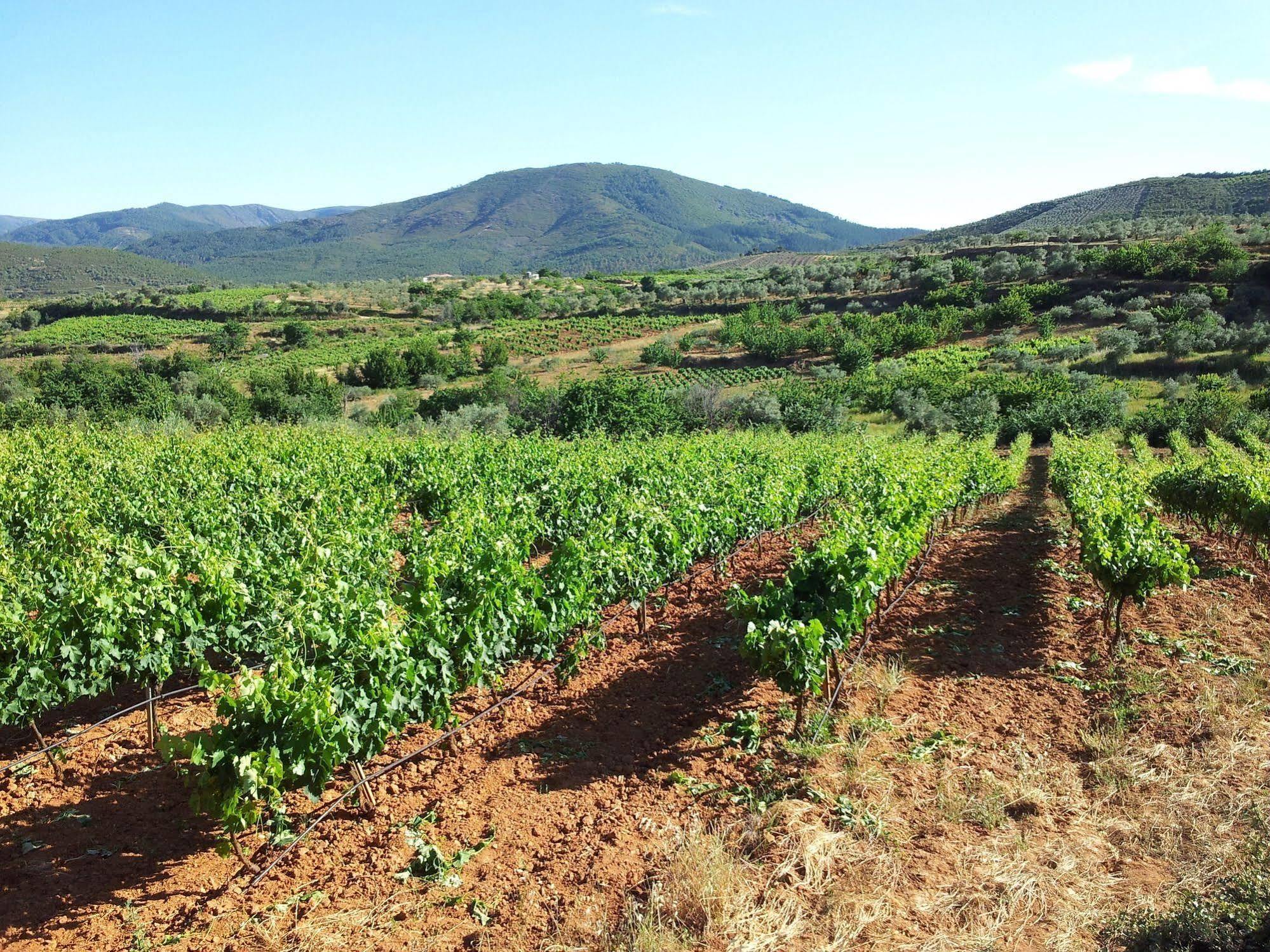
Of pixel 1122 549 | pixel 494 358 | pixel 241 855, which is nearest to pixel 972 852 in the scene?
pixel 1122 549

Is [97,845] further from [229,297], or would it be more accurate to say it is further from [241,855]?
[229,297]

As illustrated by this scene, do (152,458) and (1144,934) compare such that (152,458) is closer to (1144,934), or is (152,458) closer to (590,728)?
(590,728)

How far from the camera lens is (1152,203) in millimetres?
83188

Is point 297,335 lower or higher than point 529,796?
higher

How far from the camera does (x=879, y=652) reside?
8.98m

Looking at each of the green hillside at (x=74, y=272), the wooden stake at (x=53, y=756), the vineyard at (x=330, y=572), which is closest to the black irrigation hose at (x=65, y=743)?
the wooden stake at (x=53, y=756)

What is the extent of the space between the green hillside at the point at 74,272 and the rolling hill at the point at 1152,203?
417 ft

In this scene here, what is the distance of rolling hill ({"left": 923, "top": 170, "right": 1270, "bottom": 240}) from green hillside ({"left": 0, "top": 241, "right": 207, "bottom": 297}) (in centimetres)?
12709

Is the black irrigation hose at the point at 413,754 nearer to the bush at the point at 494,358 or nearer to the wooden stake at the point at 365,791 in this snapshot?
the wooden stake at the point at 365,791

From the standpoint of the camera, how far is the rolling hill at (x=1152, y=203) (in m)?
76.2

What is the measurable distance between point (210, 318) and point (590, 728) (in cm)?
8069

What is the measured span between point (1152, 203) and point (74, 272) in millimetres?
150541

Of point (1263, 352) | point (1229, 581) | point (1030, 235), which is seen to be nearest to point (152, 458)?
point (1229, 581)

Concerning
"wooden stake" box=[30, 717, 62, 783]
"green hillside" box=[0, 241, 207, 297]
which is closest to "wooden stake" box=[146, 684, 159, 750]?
"wooden stake" box=[30, 717, 62, 783]
